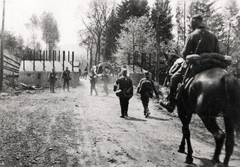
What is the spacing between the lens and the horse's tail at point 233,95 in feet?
16.5

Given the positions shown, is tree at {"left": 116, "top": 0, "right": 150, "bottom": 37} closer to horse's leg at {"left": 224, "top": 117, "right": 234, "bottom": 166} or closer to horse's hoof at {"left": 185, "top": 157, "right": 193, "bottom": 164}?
horse's hoof at {"left": 185, "top": 157, "right": 193, "bottom": 164}

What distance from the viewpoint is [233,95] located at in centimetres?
507

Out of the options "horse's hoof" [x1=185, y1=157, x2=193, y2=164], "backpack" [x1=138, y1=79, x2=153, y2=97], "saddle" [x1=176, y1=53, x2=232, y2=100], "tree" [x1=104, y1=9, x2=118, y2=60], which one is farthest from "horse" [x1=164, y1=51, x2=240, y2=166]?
"tree" [x1=104, y1=9, x2=118, y2=60]

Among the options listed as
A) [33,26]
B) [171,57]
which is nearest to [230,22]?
[171,57]

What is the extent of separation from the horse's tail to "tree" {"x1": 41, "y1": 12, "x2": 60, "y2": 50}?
5741 cm

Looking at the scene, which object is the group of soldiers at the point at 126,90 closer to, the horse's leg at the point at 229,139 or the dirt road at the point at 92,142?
the dirt road at the point at 92,142

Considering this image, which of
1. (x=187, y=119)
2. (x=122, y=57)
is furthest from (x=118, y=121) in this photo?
(x=122, y=57)

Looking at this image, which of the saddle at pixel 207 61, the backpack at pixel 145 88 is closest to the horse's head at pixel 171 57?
the saddle at pixel 207 61

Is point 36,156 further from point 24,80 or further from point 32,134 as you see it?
point 24,80

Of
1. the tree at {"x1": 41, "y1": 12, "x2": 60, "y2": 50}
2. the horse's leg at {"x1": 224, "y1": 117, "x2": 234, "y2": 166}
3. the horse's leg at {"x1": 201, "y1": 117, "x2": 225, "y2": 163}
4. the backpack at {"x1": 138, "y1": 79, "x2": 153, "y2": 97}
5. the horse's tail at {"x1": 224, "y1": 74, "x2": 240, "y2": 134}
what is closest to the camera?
the horse's tail at {"x1": 224, "y1": 74, "x2": 240, "y2": 134}

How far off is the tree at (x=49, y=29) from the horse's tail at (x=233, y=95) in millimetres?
57412

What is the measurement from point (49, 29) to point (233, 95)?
193 ft

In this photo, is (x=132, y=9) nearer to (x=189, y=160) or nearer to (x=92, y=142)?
(x=92, y=142)

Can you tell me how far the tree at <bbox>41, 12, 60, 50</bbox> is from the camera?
59.7 metres
